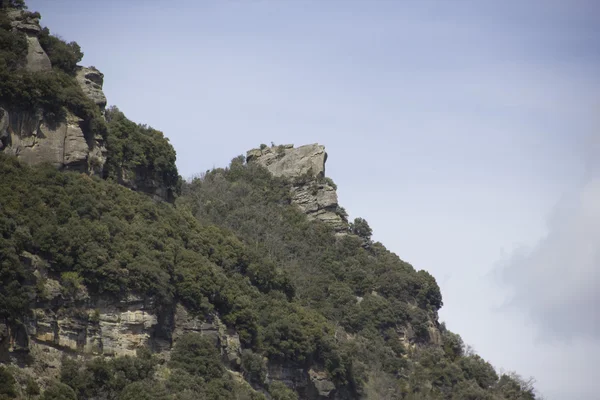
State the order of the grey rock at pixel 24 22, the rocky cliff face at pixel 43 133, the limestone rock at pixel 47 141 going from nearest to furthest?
1. the rocky cliff face at pixel 43 133
2. the limestone rock at pixel 47 141
3. the grey rock at pixel 24 22

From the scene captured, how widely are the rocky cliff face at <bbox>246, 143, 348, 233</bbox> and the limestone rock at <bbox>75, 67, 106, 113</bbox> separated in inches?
1217

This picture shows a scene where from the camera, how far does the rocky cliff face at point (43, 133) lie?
6247cm

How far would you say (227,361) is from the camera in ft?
218

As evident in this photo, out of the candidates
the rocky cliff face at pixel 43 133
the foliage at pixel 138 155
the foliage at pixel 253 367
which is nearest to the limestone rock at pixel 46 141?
the rocky cliff face at pixel 43 133

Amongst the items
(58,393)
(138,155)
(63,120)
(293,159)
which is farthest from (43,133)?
(293,159)

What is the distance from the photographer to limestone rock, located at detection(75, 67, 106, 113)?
71250 mm

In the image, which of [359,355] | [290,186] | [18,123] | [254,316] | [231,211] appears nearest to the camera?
[18,123]

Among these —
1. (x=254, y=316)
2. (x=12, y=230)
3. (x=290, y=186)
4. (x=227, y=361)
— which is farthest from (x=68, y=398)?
(x=290, y=186)

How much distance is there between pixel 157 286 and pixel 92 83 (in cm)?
1753

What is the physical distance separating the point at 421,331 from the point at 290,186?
19698 millimetres

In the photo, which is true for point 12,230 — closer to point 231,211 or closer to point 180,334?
point 180,334

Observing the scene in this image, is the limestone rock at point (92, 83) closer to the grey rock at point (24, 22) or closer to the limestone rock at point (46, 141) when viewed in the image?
the grey rock at point (24, 22)

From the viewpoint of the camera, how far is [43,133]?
2527 inches

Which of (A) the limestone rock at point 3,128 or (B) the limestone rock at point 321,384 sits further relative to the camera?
(B) the limestone rock at point 321,384
